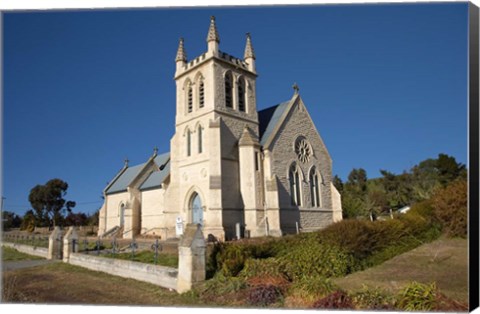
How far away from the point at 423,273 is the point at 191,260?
23.6 ft

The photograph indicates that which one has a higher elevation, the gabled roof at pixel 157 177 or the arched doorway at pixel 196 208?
the gabled roof at pixel 157 177

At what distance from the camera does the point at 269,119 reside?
26328 mm

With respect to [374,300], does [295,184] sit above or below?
above

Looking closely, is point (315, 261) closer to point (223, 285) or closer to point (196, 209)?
point (223, 285)

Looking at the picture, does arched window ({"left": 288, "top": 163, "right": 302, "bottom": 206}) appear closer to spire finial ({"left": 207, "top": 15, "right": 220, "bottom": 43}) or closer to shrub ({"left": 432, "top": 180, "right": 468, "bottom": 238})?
shrub ({"left": 432, "top": 180, "right": 468, "bottom": 238})

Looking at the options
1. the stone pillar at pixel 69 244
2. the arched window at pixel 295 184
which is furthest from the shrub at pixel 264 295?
the arched window at pixel 295 184

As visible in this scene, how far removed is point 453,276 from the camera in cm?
1037

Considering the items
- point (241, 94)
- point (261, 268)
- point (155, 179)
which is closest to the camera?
point (261, 268)

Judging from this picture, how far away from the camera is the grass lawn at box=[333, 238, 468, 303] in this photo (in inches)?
354

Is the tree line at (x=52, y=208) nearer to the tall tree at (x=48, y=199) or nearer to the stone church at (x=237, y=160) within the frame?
the tall tree at (x=48, y=199)

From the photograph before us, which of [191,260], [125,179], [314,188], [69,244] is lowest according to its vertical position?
[69,244]

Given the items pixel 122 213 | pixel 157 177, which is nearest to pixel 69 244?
pixel 157 177

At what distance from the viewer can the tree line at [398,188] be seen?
1067 inches

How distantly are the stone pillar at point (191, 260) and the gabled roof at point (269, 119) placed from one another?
14.2 metres
